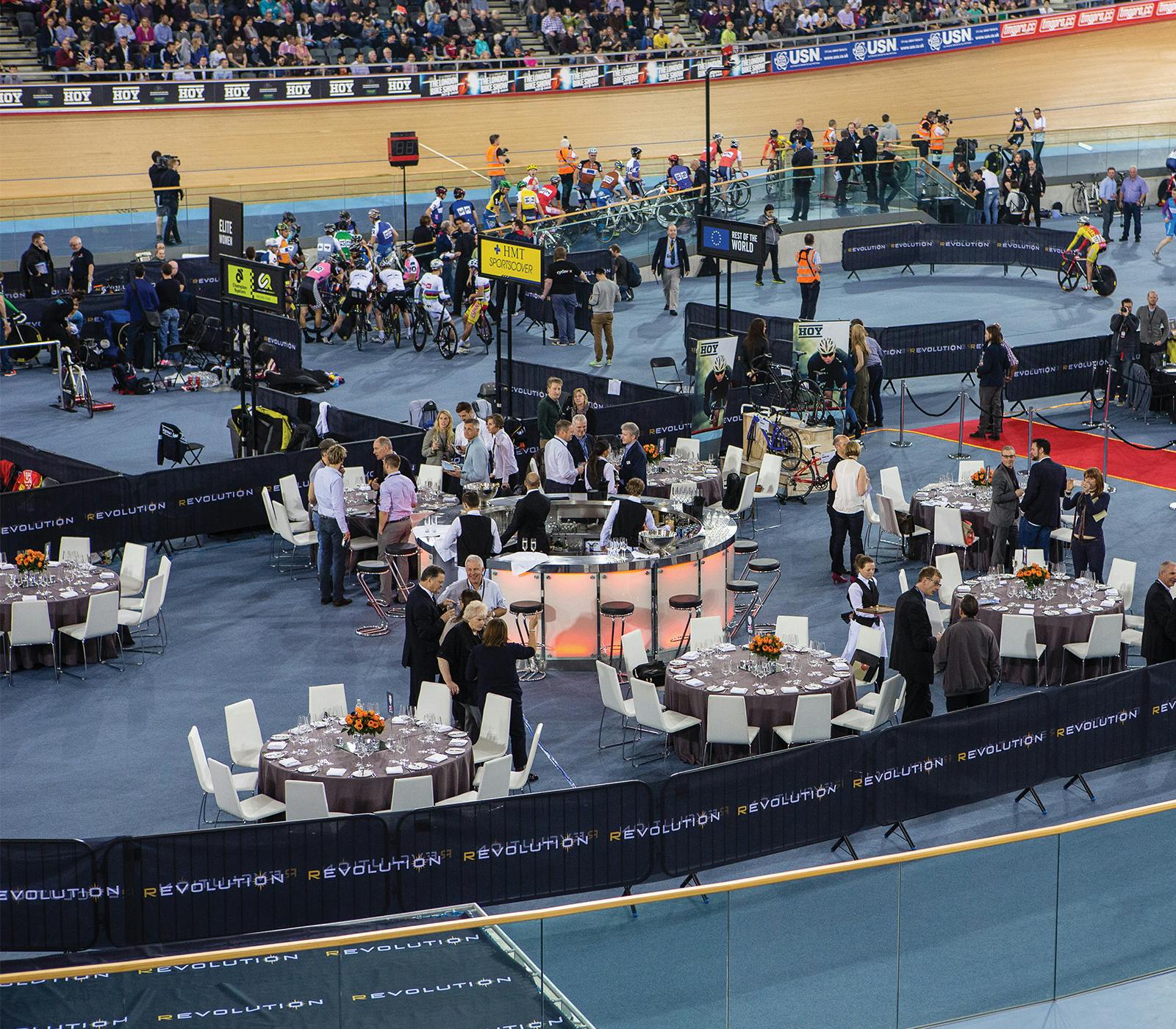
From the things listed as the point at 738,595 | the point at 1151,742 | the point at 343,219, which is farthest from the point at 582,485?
the point at 343,219

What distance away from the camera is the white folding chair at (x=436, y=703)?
12.6 m

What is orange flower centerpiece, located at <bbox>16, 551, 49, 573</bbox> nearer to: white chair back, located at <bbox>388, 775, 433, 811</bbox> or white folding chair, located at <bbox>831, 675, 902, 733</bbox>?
white chair back, located at <bbox>388, 775, 433, 811</bbox>

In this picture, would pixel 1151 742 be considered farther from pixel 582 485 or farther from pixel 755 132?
pixel 755 132

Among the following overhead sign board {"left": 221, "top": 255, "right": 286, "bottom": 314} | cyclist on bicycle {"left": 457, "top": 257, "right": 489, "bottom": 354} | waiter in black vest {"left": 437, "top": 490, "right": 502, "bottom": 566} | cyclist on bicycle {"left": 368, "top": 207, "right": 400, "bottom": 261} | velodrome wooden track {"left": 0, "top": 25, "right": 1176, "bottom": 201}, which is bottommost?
waiter in black vest {"left": 437, "top": 490, "right": 502, "bottom": 566}

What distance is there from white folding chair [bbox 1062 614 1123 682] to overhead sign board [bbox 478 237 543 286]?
7395 millimetres

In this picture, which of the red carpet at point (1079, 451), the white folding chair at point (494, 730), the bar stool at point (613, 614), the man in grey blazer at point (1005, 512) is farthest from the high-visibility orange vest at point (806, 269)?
the white folding chair at point (494, 730)

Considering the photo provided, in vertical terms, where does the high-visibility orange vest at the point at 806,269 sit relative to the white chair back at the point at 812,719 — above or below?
above

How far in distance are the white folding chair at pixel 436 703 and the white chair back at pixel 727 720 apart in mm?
1908

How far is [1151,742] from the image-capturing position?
12586 mm

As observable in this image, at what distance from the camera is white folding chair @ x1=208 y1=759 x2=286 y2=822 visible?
11258 mm

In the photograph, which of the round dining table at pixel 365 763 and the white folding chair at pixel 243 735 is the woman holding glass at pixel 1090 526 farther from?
the white folding chair at pixel 243 735

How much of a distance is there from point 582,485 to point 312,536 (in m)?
2.88

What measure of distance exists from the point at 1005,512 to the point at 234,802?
27.5 ft

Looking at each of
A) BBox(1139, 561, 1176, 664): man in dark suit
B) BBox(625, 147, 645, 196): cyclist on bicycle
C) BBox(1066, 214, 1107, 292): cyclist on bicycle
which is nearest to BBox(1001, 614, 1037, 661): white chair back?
BBox(1139, 561, 1176, 664): man in dark suit
